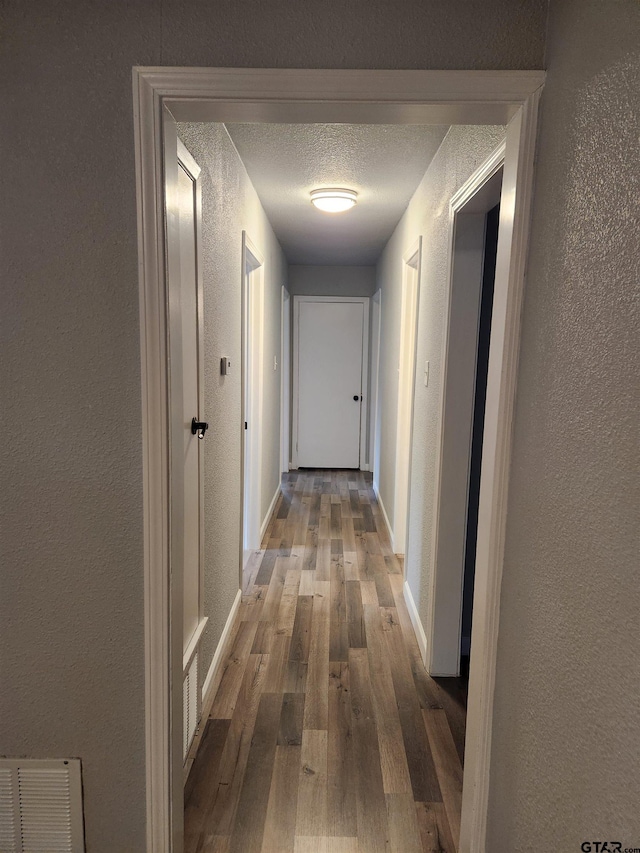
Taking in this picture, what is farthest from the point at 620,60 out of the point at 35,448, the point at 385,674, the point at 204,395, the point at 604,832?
the point at 385,674

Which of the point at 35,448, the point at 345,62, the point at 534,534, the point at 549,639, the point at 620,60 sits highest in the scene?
the point at 345,62

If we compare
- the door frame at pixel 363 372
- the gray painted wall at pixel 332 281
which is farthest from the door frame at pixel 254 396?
the gray painted wall at pixel 332 281

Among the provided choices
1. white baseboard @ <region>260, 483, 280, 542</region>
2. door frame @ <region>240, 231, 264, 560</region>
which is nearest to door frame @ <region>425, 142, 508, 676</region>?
door frame @ <region>240, 231, 264, 560</region>

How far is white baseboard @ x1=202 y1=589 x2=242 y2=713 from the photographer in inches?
85.4

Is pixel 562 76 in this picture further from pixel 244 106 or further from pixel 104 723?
pixel 104 723

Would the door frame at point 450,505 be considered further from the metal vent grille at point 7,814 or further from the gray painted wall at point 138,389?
the metal vent grille at point 7,814

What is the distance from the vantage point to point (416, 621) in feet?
9.05

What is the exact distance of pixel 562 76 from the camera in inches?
41.2

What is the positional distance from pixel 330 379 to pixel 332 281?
1.10 metres

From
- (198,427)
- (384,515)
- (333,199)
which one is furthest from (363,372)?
(198,427)

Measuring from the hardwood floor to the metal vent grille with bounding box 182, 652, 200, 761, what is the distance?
86mm

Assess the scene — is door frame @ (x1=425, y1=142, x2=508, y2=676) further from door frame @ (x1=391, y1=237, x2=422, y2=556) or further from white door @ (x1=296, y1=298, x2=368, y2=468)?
white door @ (x1=296, y1=298, x2=368, y2=468)

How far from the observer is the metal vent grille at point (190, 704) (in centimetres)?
184

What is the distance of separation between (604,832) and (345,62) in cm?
147
